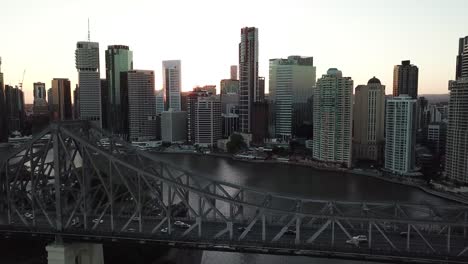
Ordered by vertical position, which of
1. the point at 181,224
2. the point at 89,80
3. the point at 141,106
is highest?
the point at 89,80

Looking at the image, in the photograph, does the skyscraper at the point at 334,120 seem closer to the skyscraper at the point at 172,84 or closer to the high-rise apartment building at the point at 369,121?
the high-rise apartment building at the point at 369,121

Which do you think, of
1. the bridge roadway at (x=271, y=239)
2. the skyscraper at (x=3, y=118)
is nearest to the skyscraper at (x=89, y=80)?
the skyscraper at (x=3, y=118)

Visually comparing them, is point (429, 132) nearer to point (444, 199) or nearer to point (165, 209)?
point (444, 199)

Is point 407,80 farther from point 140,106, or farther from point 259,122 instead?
point 140,106

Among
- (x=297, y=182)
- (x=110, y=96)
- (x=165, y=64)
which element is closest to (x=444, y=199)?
(x=297, y=182)

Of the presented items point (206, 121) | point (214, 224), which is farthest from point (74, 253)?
point (206, 121)
